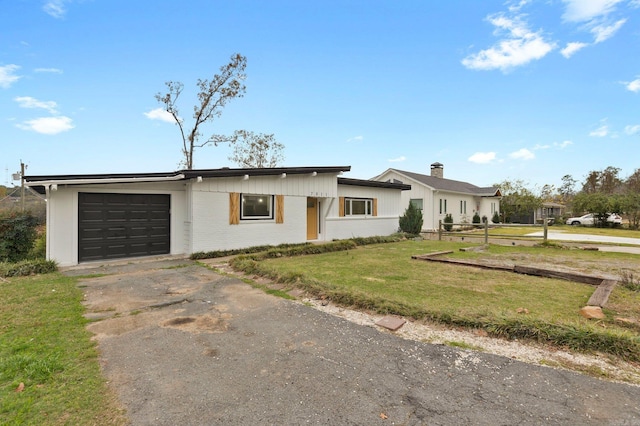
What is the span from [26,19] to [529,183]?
139 feet

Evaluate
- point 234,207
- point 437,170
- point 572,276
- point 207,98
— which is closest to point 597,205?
point 437,170

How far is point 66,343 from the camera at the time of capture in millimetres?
3201

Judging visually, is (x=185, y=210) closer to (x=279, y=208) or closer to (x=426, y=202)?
(x=279, y=208)

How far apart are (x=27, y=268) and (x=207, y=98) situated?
17.1 meters

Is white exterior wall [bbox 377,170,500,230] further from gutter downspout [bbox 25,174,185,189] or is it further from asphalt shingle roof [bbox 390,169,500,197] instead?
gutter downspout [bbox 25,174,185,189]

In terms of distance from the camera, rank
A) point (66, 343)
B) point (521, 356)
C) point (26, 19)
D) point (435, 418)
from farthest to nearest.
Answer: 1. point (26, 19)
2. point (66, 343)
3. point (521, 356)
4. point (435, 418)

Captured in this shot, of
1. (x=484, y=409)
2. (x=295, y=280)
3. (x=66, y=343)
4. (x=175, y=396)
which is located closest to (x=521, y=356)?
(x=484, y=409)

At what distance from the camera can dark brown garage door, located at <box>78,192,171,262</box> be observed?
8109mm

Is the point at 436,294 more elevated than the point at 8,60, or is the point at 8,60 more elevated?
the point at 8,60

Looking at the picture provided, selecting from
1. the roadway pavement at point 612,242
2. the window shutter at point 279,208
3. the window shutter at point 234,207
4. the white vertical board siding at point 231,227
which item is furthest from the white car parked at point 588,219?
the window shutter at point 234,207

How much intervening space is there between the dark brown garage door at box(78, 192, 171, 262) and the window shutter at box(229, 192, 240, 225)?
Answer: 6.45 feet

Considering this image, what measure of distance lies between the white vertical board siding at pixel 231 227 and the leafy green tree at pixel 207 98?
13011 mm

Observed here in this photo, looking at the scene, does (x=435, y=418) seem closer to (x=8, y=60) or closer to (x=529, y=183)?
(x=8, y=60)

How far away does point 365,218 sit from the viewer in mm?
Result: 15273
